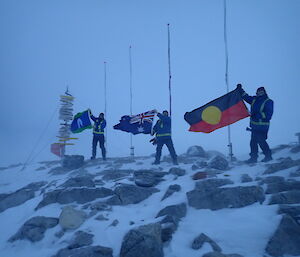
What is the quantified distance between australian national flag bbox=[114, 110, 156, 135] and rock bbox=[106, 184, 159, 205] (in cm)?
714

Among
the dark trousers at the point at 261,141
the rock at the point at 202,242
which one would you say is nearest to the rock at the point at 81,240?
the rock at the point at 202,242

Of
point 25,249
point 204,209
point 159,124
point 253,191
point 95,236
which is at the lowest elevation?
point 25,249

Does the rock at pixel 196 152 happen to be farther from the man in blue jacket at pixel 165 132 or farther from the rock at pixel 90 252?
the rock at pixel 90 252

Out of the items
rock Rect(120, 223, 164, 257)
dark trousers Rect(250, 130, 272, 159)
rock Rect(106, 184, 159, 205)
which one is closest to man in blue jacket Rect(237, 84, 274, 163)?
dark trousers Rect(250, 130, 272, 159)

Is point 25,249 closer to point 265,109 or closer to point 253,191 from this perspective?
point 253,191

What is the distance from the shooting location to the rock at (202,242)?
15.8 feet

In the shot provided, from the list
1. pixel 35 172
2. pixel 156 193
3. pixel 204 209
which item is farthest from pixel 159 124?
pixel 35 172

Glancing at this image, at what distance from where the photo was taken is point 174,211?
6.39 meters

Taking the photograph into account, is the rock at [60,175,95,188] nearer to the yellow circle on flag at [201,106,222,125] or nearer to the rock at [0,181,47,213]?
the rock at [0,181,47,213]

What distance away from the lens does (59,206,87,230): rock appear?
6637 millimetres

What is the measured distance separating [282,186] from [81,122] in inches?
539

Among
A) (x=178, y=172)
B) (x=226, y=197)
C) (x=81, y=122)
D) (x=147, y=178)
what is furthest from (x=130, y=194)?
(x=81, y=122)

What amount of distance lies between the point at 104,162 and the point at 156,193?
26.1ft

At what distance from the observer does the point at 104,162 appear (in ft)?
50.3
